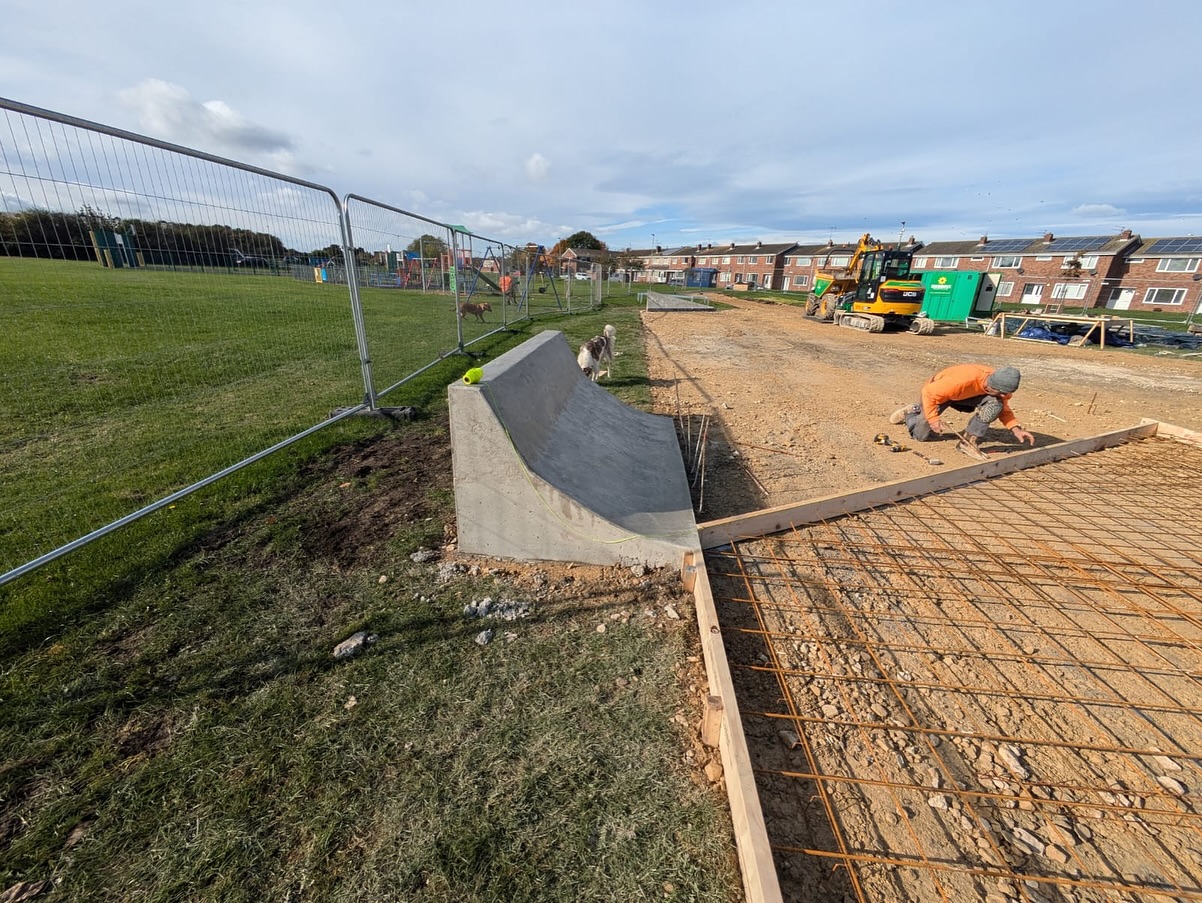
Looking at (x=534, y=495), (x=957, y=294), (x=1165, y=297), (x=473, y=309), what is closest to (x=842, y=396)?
(x=534, y=495)

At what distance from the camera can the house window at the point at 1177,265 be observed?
39.2 m

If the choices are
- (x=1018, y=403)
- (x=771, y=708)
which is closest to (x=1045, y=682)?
(x=771, y=708)

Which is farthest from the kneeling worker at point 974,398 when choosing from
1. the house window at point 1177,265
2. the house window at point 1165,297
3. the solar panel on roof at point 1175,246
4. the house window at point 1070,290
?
the solar panel on roof at point 1175,246

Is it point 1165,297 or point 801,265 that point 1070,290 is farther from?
point 801,265

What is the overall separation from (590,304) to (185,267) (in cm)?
2156

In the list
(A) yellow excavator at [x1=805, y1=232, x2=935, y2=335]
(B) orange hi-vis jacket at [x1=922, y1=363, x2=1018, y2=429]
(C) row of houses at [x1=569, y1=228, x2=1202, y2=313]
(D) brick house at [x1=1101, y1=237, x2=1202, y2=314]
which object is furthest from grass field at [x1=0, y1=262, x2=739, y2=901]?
(D) brick house at [x1=1101, y1=237, x2=1202, y2=314]

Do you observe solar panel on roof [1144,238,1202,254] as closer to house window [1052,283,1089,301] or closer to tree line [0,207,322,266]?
house window [1052,283,1089,301]

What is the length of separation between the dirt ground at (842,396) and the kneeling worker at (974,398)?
0.36 m

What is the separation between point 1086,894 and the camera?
183 cm

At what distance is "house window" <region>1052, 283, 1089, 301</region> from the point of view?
42.6 metres

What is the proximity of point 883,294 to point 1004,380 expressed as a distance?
1494cm

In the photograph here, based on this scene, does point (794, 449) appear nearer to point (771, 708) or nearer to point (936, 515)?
point (936, 515)

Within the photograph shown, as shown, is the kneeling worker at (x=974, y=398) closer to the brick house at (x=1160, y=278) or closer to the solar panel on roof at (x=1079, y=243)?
the brick house at (x=1160, y=278)

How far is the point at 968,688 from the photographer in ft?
8.80
